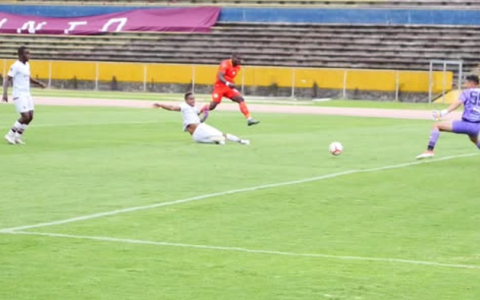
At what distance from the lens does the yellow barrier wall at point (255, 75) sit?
53219 mm

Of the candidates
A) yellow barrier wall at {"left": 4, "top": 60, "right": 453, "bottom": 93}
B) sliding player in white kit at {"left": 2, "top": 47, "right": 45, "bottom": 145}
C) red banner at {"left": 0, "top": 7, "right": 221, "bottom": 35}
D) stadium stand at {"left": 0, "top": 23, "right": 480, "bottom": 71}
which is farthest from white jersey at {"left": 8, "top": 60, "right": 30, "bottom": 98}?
red banner at {"left": 0, "top": 7, "right": 221, "bottom": 35}

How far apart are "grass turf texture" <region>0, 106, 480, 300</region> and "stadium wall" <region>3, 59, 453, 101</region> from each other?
2841cm

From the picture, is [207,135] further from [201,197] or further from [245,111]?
[201,197]

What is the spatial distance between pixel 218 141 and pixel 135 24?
4147cm

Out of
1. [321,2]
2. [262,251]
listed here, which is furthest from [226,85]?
[321,2]

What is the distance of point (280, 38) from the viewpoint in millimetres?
60500

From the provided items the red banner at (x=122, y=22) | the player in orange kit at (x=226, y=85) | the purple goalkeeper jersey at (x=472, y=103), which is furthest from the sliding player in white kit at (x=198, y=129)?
the red banner at (x=122, y=22)

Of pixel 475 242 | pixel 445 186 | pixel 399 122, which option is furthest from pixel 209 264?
pixel 399 122

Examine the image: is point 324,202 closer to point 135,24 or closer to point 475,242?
point 475,242

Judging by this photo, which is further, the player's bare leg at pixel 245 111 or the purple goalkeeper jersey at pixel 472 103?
the player's bare leg at pixel 245 111

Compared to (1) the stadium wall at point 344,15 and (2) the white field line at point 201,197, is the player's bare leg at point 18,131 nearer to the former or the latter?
(2) the white field line at point 201,197

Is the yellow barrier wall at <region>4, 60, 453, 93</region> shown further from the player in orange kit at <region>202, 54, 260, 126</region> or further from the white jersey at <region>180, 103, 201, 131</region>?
the white jersey at <region>180, 103, 201, 131</region>

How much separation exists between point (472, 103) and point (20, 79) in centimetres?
874

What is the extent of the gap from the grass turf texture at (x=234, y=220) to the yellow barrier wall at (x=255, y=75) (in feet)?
93.2
